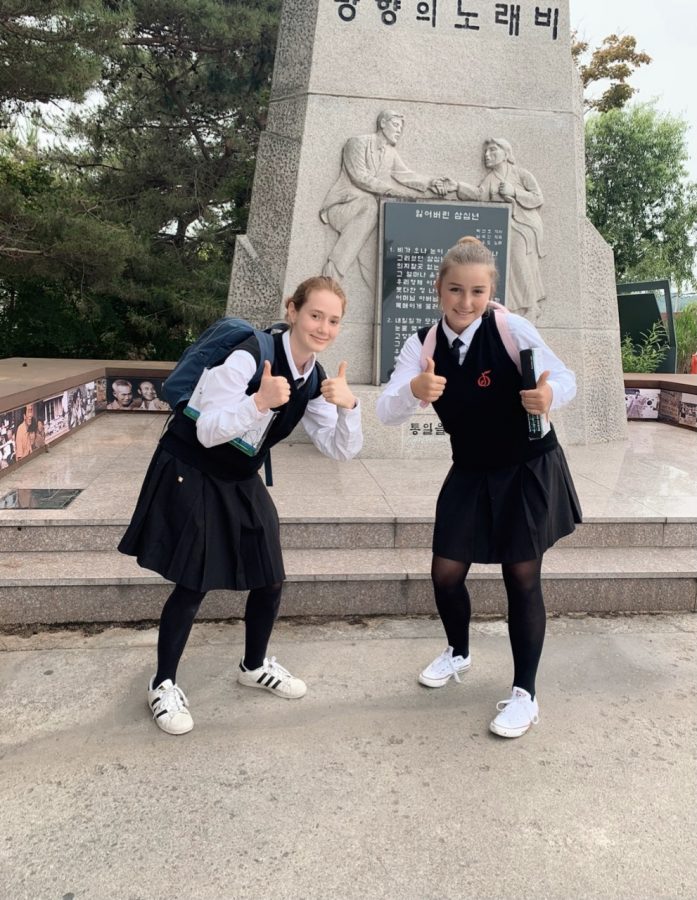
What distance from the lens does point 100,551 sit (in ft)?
11.8

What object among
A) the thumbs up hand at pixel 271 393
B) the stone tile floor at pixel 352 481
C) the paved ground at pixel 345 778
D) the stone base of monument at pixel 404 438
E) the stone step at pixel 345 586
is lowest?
the paved ground at pixel 345 778

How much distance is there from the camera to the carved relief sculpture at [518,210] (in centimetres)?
555

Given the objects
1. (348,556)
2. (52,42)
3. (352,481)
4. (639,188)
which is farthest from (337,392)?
(639,188)

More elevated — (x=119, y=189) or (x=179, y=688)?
(x=119, y=189)

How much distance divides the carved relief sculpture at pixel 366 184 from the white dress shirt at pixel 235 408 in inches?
132

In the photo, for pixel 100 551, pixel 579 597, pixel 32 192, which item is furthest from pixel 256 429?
pixel 32 192

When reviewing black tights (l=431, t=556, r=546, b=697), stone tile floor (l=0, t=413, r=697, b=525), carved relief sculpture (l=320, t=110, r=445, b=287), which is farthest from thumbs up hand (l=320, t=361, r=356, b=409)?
carved relief sculpture (l=320, t=110, r=445, b=287)

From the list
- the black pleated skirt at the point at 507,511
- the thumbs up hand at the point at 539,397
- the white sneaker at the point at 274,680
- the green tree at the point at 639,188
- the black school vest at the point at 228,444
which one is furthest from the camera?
the green tree at the point at 639,188

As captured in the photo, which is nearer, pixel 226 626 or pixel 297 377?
pixel 297 377

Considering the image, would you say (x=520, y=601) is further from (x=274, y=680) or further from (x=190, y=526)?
(x=190, y=526)

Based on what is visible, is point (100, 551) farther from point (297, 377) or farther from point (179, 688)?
point (297, 377)

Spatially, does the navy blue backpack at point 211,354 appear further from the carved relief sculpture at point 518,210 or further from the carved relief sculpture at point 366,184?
the carved relief sculpture at point 518,210

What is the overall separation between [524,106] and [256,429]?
456 centimetres

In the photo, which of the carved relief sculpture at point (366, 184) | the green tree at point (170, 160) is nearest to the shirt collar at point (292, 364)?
the carved relief sculpture at point (366, 184)
